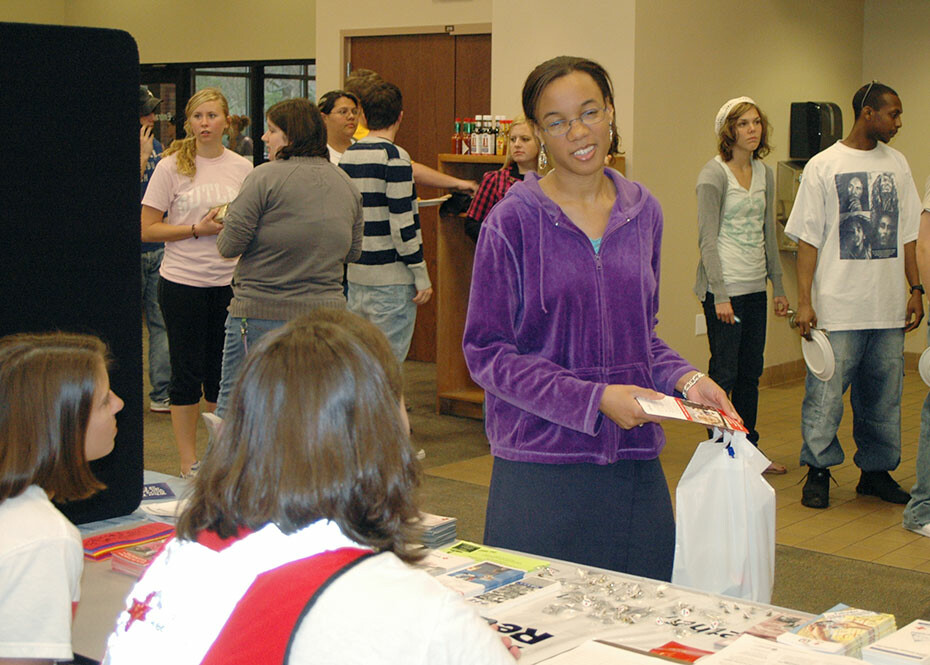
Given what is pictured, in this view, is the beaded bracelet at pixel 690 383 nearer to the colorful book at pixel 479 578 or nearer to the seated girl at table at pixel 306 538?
the colorful book at pixel 479 578

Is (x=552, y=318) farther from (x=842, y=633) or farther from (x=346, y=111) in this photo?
(x=346, y=111)

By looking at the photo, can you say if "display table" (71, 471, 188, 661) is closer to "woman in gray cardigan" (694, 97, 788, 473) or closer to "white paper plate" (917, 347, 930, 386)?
"white paper plate" (917, 347, 930, 386)

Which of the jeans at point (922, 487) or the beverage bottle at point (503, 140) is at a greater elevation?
the beverage bottle at point (503, 140)

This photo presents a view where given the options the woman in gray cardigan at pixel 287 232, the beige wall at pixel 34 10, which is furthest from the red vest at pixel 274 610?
the beige wall at pixel 34 10

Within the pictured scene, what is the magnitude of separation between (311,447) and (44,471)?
97cm

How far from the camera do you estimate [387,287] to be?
5.19 m

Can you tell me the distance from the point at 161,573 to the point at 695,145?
6043 mm

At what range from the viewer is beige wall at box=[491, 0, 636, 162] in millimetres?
6332

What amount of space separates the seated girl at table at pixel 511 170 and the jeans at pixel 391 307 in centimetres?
73

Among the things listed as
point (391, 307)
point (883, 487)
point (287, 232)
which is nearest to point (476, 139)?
point (391, 307)

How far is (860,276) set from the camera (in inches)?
181

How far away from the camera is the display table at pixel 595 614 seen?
5.71 feet

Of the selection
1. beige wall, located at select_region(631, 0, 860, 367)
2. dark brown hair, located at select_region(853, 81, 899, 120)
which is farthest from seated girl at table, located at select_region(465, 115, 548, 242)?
dark brown hair, located at select_region(853, 81, 899, 120)

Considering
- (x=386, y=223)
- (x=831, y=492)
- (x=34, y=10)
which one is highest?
(x=34, y=10)
